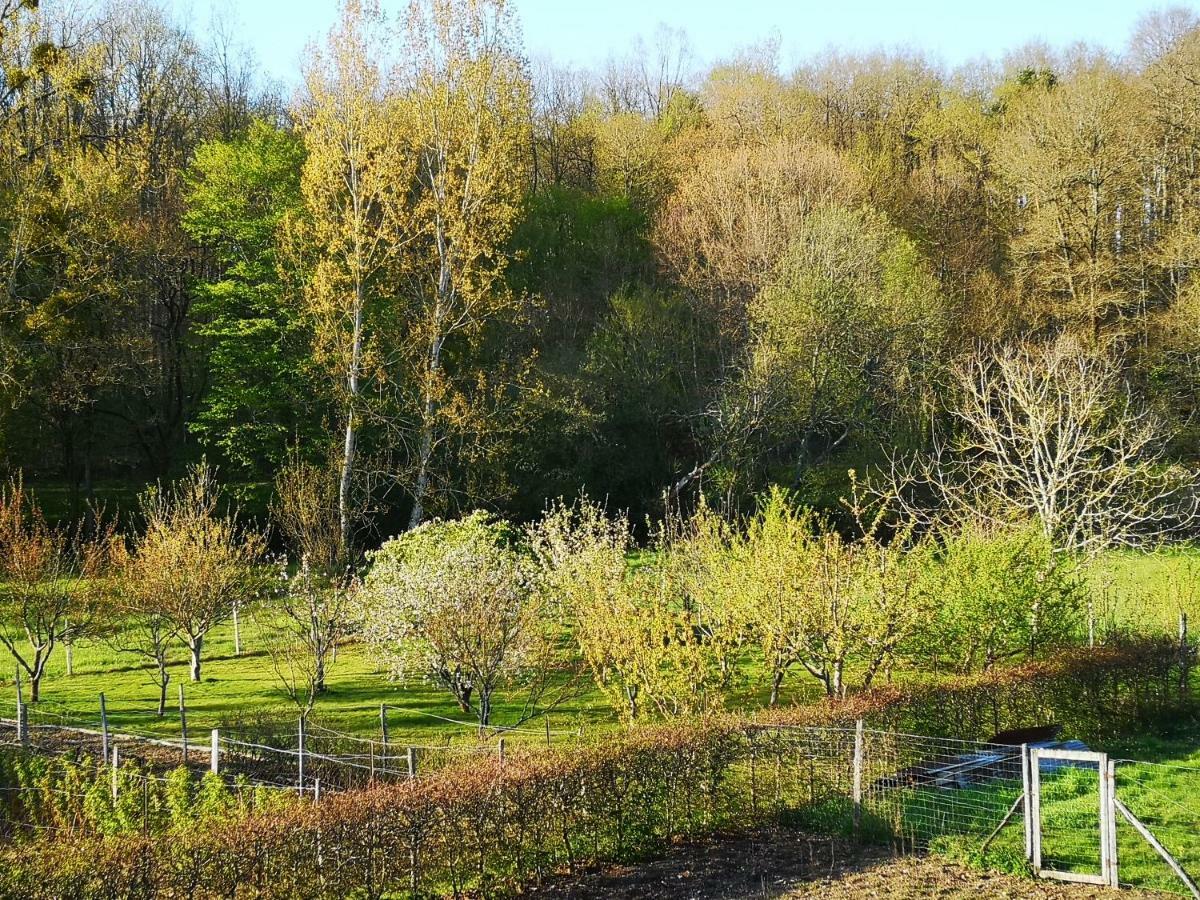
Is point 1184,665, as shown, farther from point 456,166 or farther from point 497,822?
point 456,166

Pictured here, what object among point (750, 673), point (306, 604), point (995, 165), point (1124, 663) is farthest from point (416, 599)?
point (995, 165)

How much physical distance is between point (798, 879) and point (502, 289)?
101 feet

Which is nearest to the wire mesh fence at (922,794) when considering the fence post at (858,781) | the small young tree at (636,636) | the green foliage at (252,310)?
the fence post at (858,781)

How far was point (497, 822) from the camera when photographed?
10.5 metres

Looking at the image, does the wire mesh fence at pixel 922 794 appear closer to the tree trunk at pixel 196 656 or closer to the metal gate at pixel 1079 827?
the metal gate at pixel 1079 827

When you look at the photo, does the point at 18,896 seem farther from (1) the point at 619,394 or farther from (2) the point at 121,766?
(1) the point at 619,394

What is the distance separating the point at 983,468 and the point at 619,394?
13.5 m

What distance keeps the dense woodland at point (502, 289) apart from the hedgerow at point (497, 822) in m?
18.4

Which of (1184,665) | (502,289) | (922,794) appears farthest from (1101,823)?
(502,289)

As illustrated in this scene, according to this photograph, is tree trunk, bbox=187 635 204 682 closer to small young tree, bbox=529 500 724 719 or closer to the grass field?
the grass field

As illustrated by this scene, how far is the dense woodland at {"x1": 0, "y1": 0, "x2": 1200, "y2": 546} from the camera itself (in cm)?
3188

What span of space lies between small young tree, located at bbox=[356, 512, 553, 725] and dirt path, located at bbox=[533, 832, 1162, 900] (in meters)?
5.83

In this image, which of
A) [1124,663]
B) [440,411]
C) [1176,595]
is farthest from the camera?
[440,411]

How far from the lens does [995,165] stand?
1672 inches
